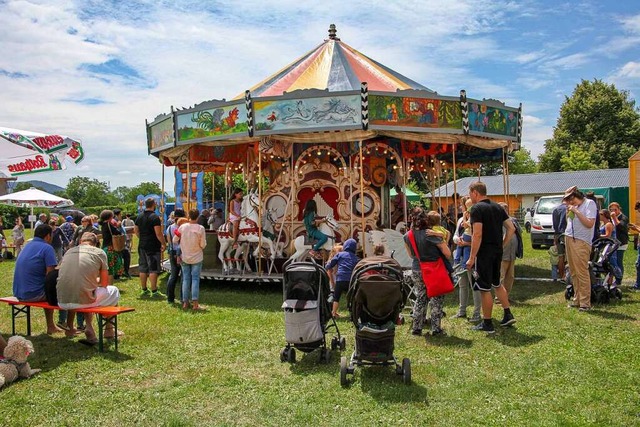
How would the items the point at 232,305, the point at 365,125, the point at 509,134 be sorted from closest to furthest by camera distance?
the point at 232,305, the point at 365,125, the point at 509,134

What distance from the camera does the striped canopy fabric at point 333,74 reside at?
504 inches

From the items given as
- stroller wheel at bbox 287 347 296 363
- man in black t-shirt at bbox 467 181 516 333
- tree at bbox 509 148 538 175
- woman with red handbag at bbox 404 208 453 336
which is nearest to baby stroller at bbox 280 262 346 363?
stroller wheel at bbox 287 347 296 363

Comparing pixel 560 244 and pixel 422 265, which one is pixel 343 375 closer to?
pixel 422 265

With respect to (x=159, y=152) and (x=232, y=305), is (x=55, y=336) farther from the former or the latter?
(x=159, y=152)

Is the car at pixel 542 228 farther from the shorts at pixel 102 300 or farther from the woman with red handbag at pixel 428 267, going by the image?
the shorts at pixel 102 300

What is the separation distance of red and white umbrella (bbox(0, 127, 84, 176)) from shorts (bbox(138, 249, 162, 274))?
459cm

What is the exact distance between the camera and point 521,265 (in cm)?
1508

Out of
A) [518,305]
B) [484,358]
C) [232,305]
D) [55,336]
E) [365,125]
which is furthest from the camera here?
[365,125]

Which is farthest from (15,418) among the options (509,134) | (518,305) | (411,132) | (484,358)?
(509,134)

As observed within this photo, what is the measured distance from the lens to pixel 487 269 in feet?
22.8

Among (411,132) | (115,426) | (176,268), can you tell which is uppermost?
(411,132)

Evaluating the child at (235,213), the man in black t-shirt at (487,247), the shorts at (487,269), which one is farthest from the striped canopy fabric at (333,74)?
the shorts at (487,269)

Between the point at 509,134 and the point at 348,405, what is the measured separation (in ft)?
32.7

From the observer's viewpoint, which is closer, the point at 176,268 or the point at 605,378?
the point at 605,378
